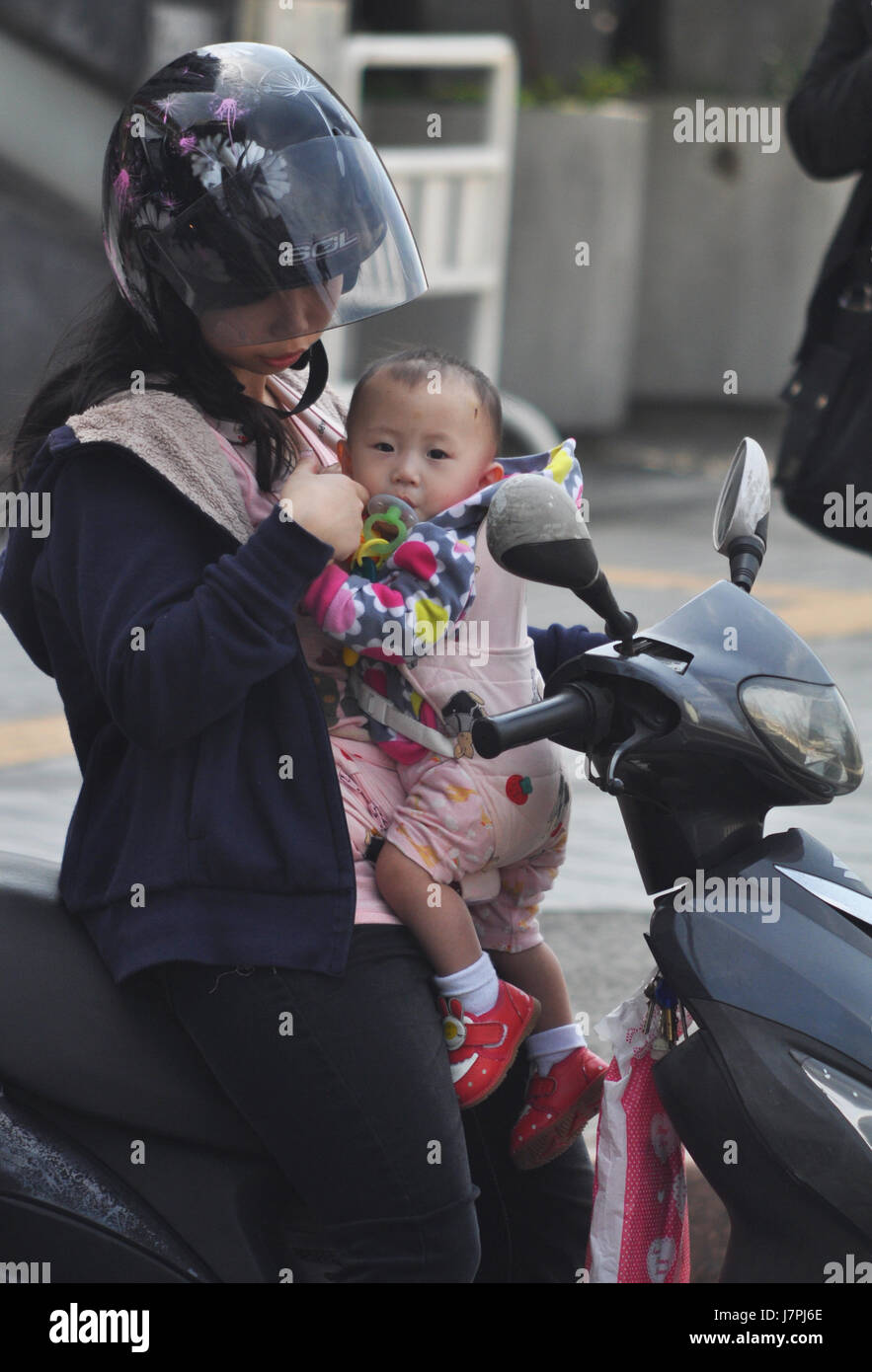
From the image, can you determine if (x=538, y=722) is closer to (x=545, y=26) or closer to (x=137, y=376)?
(x=137, y=376)

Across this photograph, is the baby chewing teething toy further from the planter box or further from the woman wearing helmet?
the planter box

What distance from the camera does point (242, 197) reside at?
5.79 ft

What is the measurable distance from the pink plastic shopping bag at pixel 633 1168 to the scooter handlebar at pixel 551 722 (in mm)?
295

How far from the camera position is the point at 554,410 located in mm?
11398

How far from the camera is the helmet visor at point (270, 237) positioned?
177cm

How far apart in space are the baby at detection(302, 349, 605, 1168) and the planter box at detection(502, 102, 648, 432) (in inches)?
367

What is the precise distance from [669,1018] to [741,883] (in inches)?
6.9

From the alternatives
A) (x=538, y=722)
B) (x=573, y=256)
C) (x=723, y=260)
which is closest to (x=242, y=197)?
(x=538, y=722)

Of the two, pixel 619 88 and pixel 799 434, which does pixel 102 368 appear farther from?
pixel 619 88

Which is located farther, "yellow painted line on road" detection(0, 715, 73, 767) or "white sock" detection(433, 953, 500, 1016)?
"yellow painted line on road" detection(0, 715, 73, 767)

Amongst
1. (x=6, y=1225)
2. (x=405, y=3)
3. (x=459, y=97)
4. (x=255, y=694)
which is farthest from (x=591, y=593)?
(x=405, y=3)

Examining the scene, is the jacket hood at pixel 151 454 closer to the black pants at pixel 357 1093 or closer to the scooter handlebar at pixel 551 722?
the scooter handlebar at pixel 551 722

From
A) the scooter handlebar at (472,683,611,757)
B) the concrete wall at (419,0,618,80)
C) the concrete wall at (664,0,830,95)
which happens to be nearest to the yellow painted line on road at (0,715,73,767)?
the scooter handlebar at (472,683,611,757)

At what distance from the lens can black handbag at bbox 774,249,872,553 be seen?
365cm
